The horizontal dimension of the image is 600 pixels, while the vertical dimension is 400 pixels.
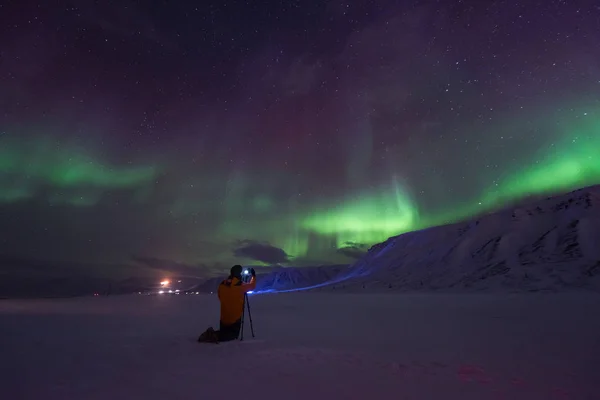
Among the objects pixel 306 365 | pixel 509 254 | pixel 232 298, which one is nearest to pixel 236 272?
pixel 232 298

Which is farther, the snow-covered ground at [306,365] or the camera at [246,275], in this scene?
the camera at [246,275]

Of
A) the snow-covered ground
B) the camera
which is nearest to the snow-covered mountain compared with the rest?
the snow-covered ground

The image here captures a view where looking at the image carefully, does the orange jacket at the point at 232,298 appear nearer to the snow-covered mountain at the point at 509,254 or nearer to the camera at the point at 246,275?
the camera at the point at 246,275

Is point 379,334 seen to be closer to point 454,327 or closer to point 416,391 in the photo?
point 454,327

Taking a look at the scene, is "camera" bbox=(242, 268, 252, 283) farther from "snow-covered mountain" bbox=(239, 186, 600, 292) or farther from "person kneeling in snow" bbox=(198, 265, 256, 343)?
"snow-covered mountain" bbox=(239, 186, 600, 292)

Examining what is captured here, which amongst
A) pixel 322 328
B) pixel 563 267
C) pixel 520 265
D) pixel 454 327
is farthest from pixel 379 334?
pixel 520 265

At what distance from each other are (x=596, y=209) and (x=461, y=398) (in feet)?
362

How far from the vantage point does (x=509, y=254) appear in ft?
283

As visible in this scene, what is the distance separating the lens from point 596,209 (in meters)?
90.0

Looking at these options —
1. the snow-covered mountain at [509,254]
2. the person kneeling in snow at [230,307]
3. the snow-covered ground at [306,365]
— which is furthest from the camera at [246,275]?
the snow-covered mountain at [509,254]

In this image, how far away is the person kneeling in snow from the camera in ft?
32.9

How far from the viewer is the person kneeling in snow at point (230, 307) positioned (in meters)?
10.0

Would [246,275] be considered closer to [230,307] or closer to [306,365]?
[230,307]

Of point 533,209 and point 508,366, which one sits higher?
point 533,209
